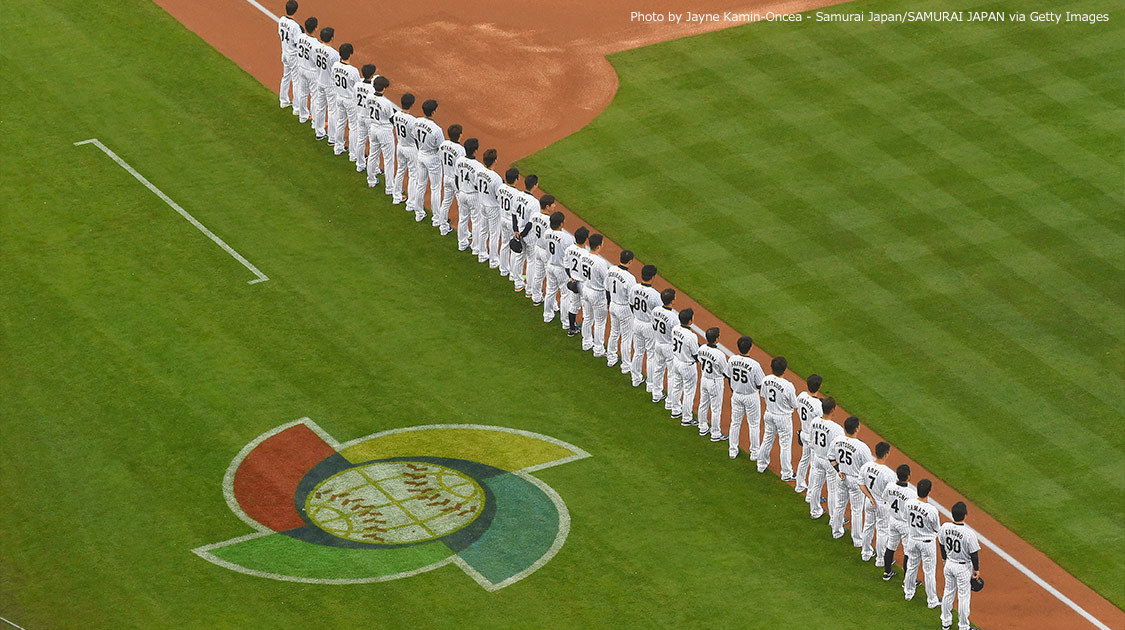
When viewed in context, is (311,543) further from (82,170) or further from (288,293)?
(82,170)

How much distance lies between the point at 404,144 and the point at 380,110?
78 centimetres

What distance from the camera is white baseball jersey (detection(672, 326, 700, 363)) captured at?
22047 millimetres

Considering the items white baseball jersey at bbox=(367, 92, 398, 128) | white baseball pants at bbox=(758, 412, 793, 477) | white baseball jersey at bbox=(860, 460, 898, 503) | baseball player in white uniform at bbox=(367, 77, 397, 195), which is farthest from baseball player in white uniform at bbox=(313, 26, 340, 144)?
white baseball jersey at bbox=(860, 460, 898, 503)

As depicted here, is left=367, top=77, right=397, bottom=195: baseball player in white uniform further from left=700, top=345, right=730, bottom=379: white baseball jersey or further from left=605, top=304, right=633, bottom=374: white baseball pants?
left=700, top=345, right=730, bottom=379: white baseball jersey

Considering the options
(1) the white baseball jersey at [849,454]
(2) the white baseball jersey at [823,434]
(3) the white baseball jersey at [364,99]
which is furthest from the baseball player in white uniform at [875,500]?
(3) the white baseball jersey at [364,99]

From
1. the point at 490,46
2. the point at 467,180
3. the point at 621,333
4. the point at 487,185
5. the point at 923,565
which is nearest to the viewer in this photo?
the point at 923,565

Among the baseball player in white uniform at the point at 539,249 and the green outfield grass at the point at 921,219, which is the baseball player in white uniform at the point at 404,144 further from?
the baseball player in white uniform at the point at 539,249

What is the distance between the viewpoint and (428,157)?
86.6ft

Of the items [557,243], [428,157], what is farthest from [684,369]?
[428,157]

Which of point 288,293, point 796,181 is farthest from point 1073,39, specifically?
point 288,293

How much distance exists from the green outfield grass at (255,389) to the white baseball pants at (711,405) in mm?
428

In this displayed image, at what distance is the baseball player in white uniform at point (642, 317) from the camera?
22.6 meters

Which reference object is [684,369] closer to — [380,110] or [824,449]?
[824,449]

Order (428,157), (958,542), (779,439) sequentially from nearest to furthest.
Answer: (958,542), (779,439), (428,157)
